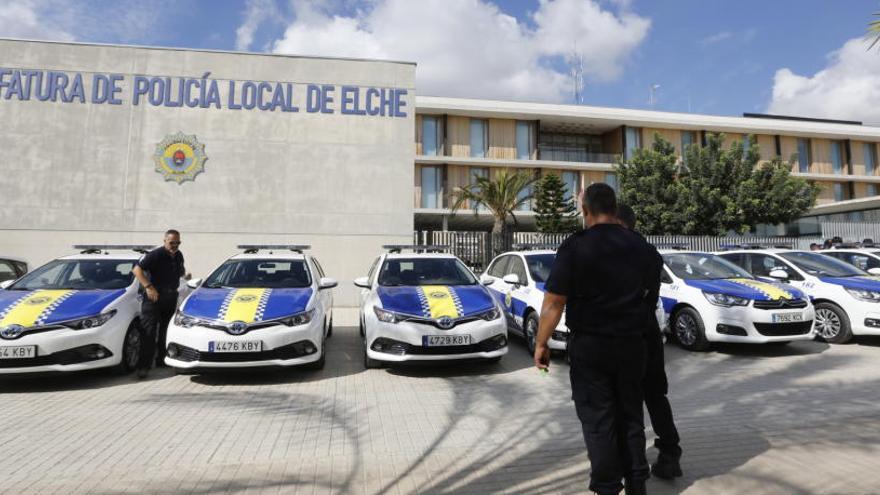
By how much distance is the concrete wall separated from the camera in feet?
43.1

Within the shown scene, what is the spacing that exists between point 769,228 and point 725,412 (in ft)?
101

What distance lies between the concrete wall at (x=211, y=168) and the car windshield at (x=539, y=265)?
679 cm

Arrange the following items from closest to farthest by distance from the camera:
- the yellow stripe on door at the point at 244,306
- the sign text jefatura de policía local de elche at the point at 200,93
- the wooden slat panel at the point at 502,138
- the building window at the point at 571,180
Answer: the yellow stripe on door at the point at 244,306 < the sign text jefatura de policía local de elche at the point at 200,93 < the wooden slat panel at the point at 502,138 < the building window at the point at 571,180

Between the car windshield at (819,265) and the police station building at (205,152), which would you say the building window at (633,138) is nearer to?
the police station building at (205,152)

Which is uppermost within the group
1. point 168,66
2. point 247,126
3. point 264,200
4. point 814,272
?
point 168,66

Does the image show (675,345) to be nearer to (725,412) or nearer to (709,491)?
(725,412)

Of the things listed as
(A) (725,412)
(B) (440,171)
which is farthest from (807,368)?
(B) (440,171)

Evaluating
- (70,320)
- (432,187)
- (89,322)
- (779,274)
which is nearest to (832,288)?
(779,274)

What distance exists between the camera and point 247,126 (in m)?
14.1

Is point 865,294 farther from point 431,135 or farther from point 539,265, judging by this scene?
point 431,135

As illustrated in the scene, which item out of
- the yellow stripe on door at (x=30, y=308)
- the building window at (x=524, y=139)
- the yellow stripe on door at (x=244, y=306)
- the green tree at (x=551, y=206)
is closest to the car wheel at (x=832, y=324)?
the yellow stripe on door at (x=244, y=306)

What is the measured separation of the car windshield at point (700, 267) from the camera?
768cm

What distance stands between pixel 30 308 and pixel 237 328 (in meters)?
2.36

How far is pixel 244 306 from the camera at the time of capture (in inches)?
227
